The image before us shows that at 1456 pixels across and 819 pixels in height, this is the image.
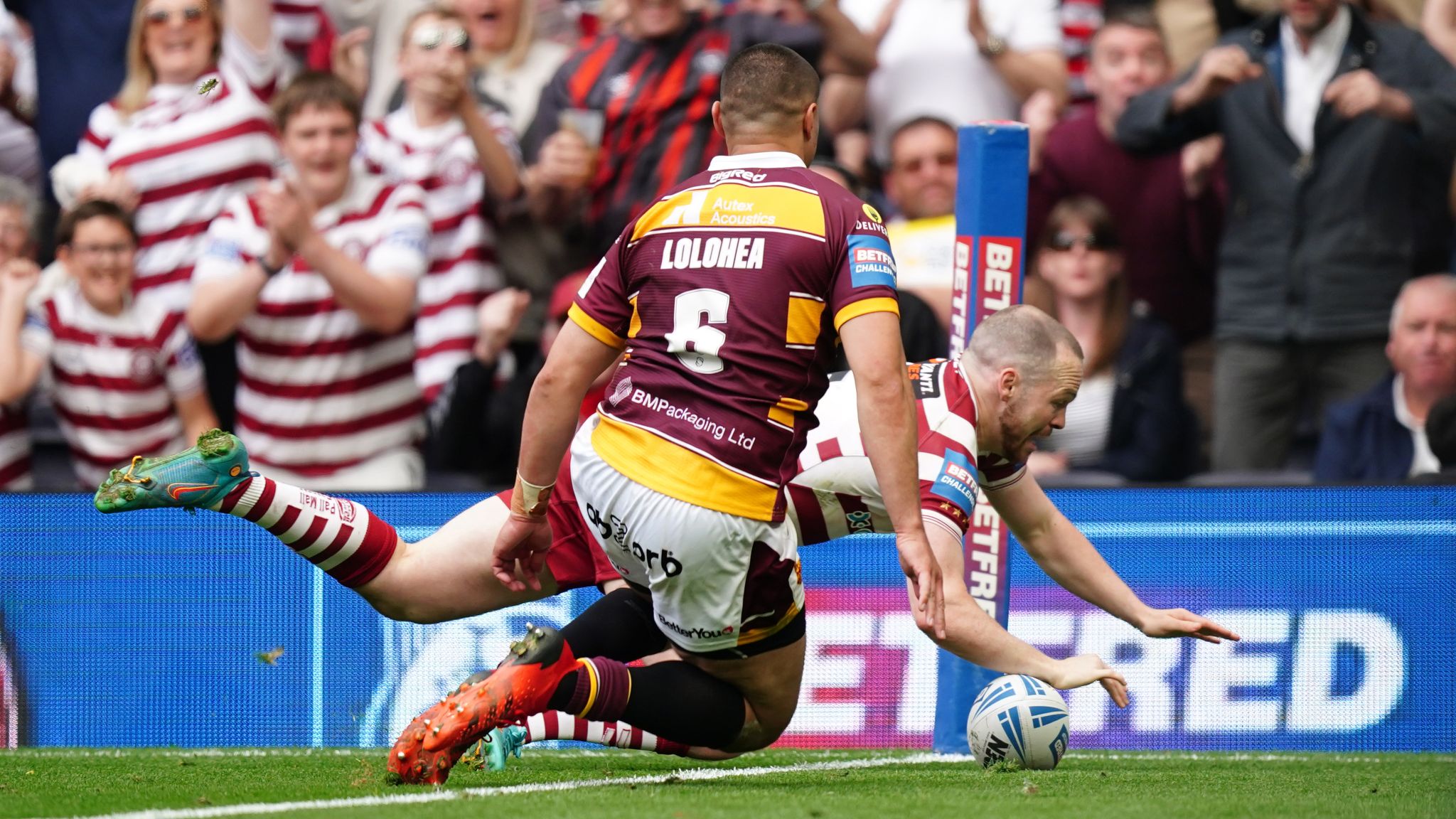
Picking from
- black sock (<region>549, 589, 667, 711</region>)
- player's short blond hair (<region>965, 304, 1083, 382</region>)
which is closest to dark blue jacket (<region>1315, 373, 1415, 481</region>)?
player's short blond hair (<region>965, 304, 1083, 382</region>)

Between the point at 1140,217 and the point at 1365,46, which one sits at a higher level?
the point at 1365,46

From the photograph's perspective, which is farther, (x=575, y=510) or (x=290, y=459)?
(x=290, y=459)

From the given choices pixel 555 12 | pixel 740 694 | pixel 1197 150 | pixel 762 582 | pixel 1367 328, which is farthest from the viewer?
pixel 555 12

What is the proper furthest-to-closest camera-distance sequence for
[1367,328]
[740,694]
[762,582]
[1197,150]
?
[1197,150], [1367,328], [740,694], [762,582]

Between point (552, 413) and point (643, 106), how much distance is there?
477cm

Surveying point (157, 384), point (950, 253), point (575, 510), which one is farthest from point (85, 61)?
point (575, 510)

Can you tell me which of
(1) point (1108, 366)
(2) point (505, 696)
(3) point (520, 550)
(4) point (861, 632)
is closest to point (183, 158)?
(4) point (861, 632)

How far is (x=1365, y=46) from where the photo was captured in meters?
8.53

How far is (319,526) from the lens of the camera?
5254 mm

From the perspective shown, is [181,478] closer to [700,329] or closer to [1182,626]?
[700,329]

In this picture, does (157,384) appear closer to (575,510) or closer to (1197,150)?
Answer: (575,510)

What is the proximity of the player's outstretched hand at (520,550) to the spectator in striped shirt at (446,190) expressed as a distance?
167 inches

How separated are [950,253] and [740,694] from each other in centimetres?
442

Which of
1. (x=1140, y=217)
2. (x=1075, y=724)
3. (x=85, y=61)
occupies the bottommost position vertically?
(x=1075, y=724)
